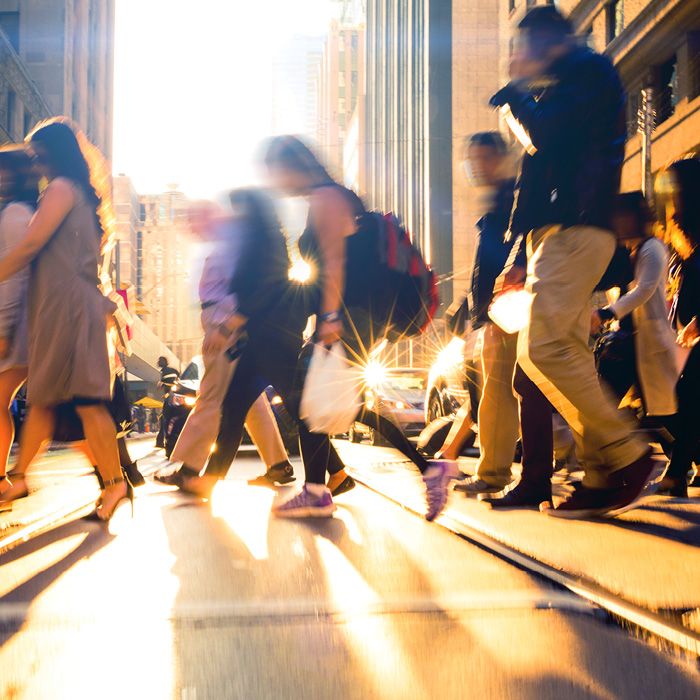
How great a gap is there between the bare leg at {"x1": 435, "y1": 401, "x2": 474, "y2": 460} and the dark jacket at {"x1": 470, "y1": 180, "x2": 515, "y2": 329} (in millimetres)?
1263

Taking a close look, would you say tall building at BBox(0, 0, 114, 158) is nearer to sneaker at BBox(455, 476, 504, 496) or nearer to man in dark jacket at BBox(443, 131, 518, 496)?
man in dark jacket at BBox(443, 131, 518, 496)

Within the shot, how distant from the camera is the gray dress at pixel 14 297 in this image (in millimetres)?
5523

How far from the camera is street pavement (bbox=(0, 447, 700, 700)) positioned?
7.09 ft

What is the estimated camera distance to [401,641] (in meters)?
2.53

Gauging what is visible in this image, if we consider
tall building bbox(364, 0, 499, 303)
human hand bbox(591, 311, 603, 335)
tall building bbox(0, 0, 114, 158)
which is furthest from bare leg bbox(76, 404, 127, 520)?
tall building bbox(364, 0, 499, 303)

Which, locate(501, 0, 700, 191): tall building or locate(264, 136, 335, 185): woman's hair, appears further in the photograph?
locate(501, 0, 700, 191): tall building

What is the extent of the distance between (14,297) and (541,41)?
10.1 feet

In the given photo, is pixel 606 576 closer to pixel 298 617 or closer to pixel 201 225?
pixel 298 617

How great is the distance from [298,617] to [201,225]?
3927 mm

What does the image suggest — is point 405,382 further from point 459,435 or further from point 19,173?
point 19,173

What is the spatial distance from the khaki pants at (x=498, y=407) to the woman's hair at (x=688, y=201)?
→ 111 centimetres

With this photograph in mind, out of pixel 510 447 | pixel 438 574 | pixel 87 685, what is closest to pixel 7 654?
pixel 87 685

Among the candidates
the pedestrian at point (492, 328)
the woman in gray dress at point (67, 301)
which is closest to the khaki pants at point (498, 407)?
the pedestrian at point (492, 328)

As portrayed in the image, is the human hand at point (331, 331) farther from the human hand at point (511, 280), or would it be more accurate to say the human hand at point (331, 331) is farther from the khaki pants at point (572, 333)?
the khaki pants at point (572, 333)
